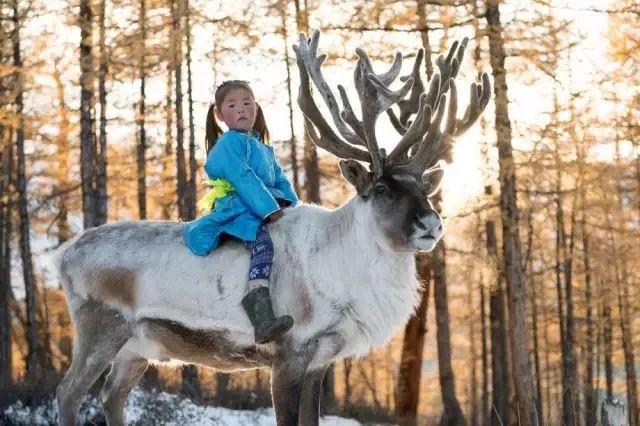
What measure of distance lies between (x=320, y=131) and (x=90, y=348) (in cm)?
189

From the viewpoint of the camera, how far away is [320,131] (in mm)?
5148

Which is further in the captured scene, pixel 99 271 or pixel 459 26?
pixel 459 26

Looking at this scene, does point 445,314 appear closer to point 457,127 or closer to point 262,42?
point 262,42

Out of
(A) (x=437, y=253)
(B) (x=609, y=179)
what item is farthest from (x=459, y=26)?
(B) (x=609, y=179)

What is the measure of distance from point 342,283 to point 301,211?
1.96ft

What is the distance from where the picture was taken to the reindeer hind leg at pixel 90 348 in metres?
5.24

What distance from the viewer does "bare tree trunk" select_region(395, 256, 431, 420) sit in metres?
14.9

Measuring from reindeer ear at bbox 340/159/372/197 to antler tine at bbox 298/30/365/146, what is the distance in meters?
0.30

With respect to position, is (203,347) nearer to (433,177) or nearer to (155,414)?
(433,177)

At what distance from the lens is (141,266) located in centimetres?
524

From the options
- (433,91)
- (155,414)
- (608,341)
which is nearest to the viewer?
(433,91)

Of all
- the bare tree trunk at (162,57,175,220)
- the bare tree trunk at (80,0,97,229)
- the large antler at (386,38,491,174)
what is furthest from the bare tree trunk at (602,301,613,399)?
the large antler at (386,38,491,174)

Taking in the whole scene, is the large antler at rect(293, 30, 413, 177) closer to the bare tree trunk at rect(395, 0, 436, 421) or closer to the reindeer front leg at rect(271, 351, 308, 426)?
the reindeer front leg at rect(271, 351, 308, 426)

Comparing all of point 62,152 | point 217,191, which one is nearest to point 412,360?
point 62,152
